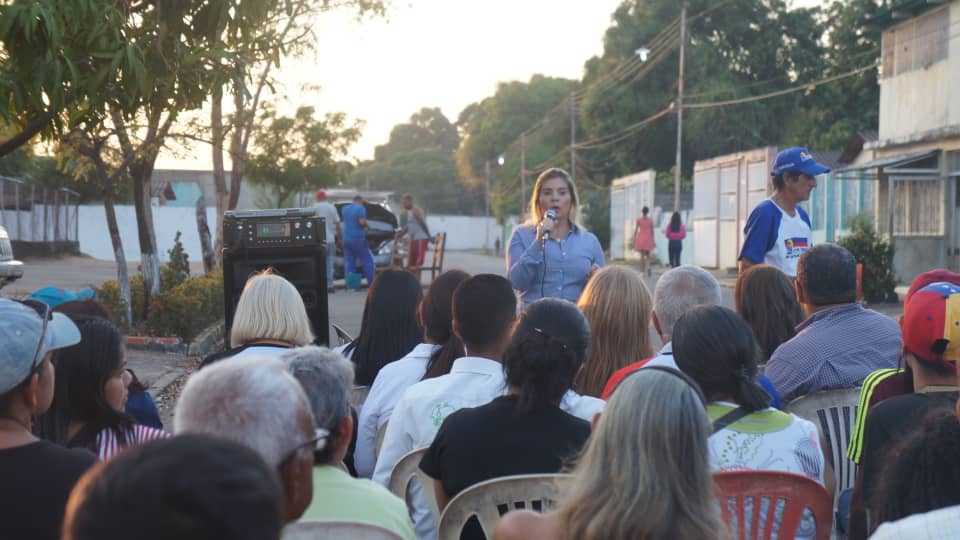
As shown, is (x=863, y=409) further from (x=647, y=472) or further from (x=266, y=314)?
(x=266, y=314)

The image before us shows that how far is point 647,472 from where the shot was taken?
87.3 inches

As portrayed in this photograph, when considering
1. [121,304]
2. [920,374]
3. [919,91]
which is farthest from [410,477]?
[919,91]

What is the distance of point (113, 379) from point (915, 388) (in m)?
2.51

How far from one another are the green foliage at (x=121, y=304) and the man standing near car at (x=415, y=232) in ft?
22.8

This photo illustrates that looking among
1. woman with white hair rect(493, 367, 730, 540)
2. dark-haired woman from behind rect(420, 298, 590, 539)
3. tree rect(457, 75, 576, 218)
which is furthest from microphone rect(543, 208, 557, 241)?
tree rect(457, 75, 576, 218)

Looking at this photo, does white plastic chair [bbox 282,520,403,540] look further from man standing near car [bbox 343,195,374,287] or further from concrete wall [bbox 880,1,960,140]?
concrete wall [bbox 880,1,960,140]

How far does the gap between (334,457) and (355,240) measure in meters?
15.8

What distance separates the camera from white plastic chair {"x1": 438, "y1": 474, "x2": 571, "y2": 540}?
9.82ft

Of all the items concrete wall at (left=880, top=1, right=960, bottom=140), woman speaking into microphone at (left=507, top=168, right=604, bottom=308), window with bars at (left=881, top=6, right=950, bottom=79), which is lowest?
woman speaking into microphone at (left=507, top=168, right=604, bottom=308)

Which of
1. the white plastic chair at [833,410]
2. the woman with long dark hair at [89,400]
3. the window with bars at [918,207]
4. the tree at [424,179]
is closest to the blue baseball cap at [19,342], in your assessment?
the woman with long dark hair at [89,400]

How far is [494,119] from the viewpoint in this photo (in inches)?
3115

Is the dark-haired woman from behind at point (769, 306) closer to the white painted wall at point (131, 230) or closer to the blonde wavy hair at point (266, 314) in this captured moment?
the blonde wavy hair at point (266, 314)

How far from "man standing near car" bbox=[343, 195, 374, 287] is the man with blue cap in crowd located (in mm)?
15062

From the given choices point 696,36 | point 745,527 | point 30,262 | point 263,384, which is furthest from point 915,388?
point 696,36
